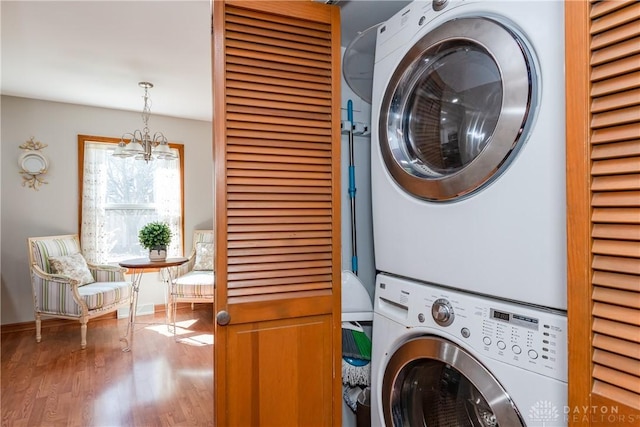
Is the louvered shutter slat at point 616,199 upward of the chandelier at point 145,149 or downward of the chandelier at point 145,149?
downward

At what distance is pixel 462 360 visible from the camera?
0.90 metres

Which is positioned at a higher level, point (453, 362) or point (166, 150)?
point (166, 150)

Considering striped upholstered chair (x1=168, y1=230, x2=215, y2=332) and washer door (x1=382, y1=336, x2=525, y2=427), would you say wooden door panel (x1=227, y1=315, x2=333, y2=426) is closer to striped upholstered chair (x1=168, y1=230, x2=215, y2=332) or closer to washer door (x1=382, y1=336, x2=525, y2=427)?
washer door (x1=382, y1=336, x2=525, y2=427)

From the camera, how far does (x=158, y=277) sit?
170 inches

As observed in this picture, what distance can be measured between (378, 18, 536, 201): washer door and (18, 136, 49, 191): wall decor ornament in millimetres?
4115

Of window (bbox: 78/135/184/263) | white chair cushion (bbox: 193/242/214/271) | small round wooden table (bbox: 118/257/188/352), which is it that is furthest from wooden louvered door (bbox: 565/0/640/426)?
window (bbox: 78/135/184/263)

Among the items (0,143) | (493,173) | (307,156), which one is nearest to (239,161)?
(307,156)

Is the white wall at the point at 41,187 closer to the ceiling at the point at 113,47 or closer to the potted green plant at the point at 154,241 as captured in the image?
the ceiling at the point at 113,47

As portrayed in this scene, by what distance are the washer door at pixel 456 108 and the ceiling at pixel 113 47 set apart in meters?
0.55

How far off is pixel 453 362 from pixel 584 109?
2.24ft

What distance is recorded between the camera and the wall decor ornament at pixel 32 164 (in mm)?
3604

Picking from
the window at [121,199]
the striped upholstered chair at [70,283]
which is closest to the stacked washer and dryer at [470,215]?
the striped upholstered chair at [70,283]

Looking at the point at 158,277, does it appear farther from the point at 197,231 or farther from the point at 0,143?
the point at 0,143

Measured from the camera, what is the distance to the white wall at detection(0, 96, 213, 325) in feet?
11.7
